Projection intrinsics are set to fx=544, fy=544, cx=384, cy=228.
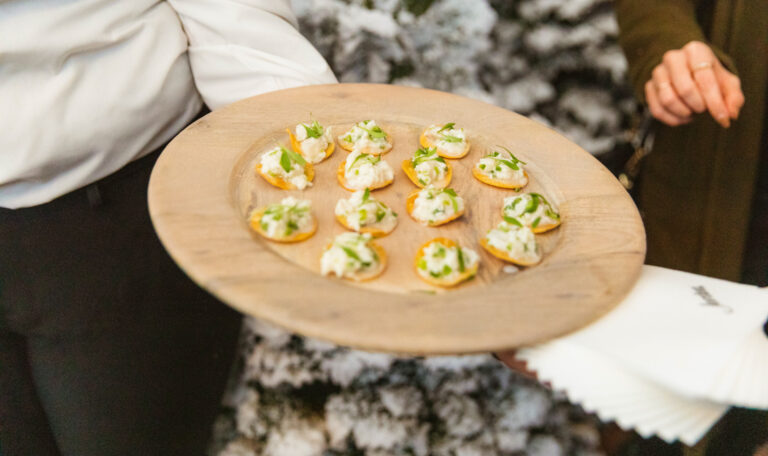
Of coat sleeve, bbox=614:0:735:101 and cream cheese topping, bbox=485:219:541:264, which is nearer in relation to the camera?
cream cheese topping, bbox=485:219:541:264

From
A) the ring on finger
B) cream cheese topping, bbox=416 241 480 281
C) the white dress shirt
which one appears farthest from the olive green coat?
the white dress shirt

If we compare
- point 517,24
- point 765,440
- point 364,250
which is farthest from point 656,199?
point 364,250

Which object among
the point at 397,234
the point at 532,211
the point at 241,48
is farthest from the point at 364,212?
the point at 241,48

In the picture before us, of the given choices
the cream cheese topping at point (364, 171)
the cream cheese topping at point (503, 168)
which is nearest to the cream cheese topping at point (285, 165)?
the cream cheese topping at point (364, 171)

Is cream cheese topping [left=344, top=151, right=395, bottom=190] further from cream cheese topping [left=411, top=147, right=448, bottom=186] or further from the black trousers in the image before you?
the black trousers

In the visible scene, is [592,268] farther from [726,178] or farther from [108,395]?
[108,395]

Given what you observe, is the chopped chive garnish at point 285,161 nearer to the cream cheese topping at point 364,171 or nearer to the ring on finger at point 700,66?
the cream cheese topping at point 364,171

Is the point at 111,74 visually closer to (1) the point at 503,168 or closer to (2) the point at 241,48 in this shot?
(2) the point at 241,48
